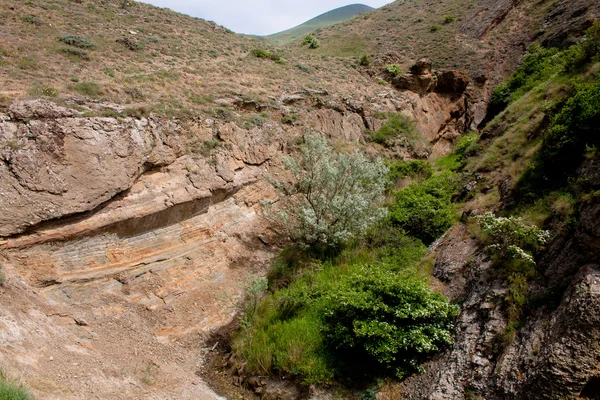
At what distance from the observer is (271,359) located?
7.58 m

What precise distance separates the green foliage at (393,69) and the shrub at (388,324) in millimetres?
17217

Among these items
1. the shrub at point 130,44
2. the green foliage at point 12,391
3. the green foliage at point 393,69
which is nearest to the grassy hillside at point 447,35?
the green foliage at point 393,69

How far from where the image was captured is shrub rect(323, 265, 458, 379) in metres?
6.47

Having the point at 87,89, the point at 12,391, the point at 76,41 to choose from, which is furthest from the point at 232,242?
the point at 76,41

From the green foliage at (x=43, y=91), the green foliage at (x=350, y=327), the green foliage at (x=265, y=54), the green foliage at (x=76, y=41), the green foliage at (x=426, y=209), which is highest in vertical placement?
the green foliage at (x=265, y=54)

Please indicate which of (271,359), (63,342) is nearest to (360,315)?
(271,359)

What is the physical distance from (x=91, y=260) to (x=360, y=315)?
5506mm

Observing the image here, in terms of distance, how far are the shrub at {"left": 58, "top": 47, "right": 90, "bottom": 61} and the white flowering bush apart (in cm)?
1317

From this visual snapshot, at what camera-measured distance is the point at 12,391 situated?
14.6ft

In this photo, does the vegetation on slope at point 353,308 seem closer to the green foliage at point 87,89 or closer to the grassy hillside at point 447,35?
the green foliage at point 87,89

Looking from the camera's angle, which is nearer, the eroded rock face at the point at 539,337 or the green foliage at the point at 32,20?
the eroded rock face at the point at 539,337

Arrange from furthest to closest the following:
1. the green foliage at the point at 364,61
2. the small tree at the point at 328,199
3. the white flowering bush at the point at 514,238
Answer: the green foliage at the point at 364,61, the small tree at the point at 328,199, the white flowering bush at the point at 514,238

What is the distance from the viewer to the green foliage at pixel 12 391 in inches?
173

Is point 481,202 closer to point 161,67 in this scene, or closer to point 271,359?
point 271,359
